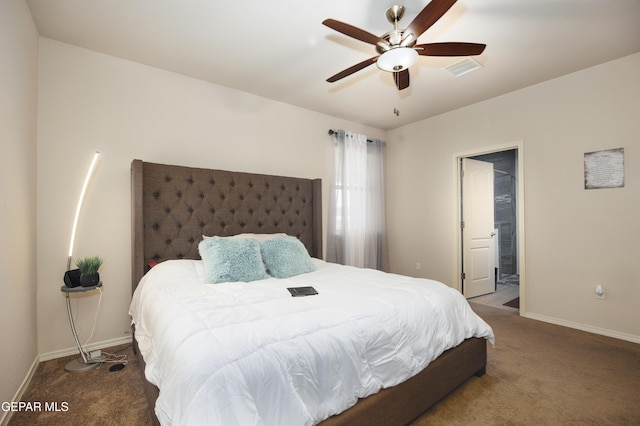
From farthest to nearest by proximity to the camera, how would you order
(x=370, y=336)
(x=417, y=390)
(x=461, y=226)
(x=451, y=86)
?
(x=461, y=226) → (x=451, y=86) → (x=417, y=390) → (x=370, y=336)

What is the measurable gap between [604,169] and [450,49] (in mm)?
2179

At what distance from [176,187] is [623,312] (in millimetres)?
4309

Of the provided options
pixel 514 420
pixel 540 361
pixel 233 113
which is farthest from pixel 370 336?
pixel 233 113

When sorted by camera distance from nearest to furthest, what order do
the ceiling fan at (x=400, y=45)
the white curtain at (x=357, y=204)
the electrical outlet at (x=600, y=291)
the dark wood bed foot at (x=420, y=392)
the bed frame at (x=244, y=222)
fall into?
the dark wood bed foot at (x=420, y=392), the bed frame at (x=244, y=222), the ceiling fan at (x=400, y=45), the electrical outlet at (x=600, y=291), the white curtain at (x=357, y=204)

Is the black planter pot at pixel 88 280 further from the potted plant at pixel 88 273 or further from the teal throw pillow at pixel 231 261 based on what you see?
the teal throw pillow at pixel 231 261

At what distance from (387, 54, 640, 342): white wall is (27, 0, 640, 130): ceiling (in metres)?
0.28

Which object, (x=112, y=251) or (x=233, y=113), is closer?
(x=112, y=251)

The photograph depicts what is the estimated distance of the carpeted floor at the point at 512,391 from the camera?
1.65 m

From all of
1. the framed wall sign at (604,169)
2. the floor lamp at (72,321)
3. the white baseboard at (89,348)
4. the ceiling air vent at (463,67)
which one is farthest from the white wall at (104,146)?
the framed wall sign at (604,169)

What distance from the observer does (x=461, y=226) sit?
13.3 ft

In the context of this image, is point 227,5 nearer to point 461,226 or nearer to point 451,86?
point 451,86

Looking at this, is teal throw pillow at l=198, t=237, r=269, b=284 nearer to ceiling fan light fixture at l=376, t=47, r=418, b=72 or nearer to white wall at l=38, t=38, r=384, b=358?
white wall at l=38, t=38, r=384, b=358

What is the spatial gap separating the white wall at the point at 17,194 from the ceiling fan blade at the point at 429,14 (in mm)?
2279

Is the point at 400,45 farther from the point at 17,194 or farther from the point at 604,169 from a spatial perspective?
the point at 17,194
